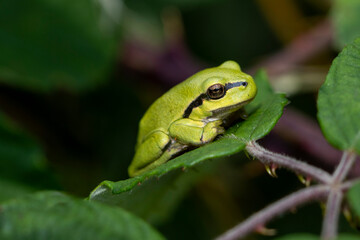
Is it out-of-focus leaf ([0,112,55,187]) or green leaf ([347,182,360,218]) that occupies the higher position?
green leaf ([347,182,360,218])

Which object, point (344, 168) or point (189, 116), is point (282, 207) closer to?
point (344, 168)

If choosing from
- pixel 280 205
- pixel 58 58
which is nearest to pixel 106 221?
pixel 280 205

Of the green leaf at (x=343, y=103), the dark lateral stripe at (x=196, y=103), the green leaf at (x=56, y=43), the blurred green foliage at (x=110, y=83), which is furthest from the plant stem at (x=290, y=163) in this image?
the green leaf at (x=56, y=43)

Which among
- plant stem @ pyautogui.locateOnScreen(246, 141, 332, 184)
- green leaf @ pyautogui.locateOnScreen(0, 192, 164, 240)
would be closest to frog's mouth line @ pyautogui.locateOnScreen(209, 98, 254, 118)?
plant stem @ pyautogui.locateOnScreen(246, 141, 332, 184)

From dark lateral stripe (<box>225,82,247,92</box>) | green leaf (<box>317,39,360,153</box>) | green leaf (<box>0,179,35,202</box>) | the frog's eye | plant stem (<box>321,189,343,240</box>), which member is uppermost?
green leaf (<box>317,39,360,153</box>)

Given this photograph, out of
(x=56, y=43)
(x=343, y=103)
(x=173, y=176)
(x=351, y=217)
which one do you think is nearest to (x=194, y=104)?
(x=173, y=176)

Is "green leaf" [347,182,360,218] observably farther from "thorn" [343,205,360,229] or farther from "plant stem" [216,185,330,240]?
"thorn" [343,205,360,229]
